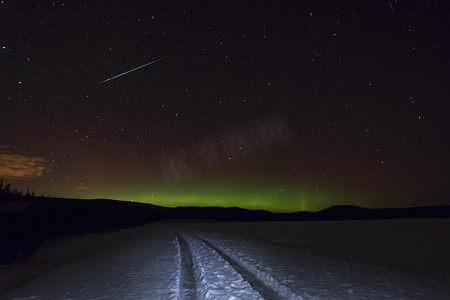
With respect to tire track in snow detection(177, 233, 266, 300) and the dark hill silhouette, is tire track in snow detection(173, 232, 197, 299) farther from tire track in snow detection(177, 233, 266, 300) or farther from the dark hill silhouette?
the dark hill silhouette

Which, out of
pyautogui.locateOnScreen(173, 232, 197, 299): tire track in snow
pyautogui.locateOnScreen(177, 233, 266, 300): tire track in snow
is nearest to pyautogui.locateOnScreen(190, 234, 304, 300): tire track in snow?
pyautogui.locateOnScreen(177, 233, 266, 300): tire track in snow

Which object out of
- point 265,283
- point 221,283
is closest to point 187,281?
point 221,283

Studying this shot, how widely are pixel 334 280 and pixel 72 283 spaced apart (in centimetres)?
836

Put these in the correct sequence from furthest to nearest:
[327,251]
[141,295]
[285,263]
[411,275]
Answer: [327,251]
[285,263]
[411,275]
[141,295]

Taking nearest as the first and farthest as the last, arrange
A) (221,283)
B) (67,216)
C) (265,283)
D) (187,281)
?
(221,283) < (265,283) < (187,281) < (67,216)

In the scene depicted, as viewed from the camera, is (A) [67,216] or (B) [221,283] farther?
(A) [67,216]

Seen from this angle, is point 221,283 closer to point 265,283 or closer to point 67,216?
point 265,283

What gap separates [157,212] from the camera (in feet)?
545

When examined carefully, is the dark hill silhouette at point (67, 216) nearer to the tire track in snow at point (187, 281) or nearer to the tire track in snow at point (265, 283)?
the tire track in snow at point (187, 281)

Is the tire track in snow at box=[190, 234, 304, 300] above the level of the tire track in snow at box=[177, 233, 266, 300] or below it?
below

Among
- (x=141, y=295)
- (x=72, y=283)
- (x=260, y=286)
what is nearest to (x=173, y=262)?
(x=72, y=283)

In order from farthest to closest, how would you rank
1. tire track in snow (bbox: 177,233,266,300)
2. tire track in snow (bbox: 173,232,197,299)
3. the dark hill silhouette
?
the dark hill silhouette < tire track in snow (bbox: 173,232,197,299) < tire track in snow (bbox: 177,233,266,300)

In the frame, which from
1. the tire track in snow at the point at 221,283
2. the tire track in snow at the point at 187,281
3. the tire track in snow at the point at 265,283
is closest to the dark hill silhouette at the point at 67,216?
the tire track in snow at the point at 187,281

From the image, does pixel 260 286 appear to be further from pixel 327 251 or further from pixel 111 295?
pixel 327 251
